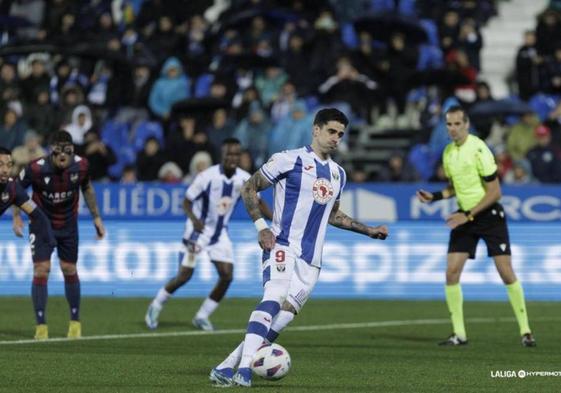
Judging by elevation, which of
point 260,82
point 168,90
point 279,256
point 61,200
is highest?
point 260,82

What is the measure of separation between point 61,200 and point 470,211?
4.56m

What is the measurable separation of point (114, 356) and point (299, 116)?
13866mm

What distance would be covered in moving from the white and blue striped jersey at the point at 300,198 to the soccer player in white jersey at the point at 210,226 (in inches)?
248

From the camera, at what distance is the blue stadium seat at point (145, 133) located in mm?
28938

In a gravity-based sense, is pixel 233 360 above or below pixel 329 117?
below

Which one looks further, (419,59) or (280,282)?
(419,59)

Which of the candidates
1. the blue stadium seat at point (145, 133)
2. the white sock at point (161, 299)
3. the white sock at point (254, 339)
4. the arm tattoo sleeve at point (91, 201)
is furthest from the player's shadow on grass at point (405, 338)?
the blue stadium seat at point (145, 133)

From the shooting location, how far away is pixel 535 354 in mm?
14648

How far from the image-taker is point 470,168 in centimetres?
1611

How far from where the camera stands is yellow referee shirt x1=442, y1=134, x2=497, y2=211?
52.6ft

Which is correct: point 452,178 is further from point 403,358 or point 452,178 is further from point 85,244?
point 85,244

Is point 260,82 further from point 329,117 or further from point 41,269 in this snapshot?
point 329,117

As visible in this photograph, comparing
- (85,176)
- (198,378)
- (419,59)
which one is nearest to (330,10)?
(419,59)

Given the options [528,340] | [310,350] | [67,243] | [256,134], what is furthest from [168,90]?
[310,350]
